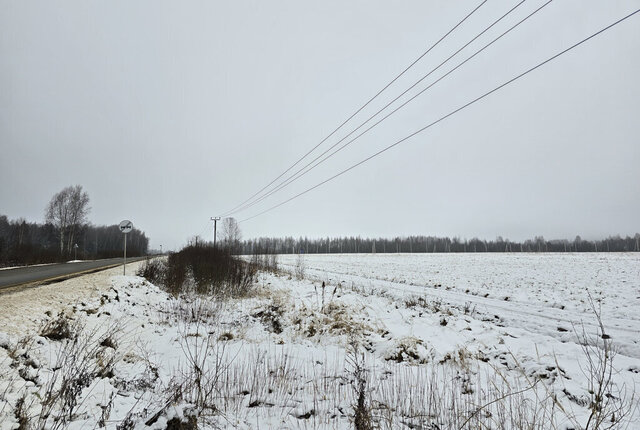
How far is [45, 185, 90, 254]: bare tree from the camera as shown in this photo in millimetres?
43031

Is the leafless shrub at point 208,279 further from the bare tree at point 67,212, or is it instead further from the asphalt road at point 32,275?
the bare tree at point 67,212

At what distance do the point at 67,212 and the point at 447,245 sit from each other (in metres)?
103

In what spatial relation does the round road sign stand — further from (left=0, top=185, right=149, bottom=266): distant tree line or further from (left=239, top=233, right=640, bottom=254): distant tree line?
(left=239, top=233, right=640, bottom=254): distant tree line

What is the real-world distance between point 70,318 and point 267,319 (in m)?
5.25

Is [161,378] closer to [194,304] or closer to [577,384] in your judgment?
[194,304]

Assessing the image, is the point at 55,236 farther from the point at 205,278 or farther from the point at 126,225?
the point at 205,278

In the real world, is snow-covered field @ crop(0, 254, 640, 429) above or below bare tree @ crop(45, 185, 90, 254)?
below

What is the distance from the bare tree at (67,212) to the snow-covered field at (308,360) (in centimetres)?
4263

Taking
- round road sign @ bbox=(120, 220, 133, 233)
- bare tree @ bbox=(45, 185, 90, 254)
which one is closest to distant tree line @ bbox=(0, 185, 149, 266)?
bare tree @ bbox=(45, 185, 90, 254)

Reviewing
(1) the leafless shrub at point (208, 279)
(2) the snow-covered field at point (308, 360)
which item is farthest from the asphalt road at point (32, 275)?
(1) the leafless shrub at point (208, 279)

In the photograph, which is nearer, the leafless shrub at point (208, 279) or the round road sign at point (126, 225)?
the leafless shrub at point (208, 279)

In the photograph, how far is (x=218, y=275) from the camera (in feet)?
52.4

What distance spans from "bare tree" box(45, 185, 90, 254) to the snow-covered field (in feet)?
140

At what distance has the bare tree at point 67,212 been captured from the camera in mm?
43031
